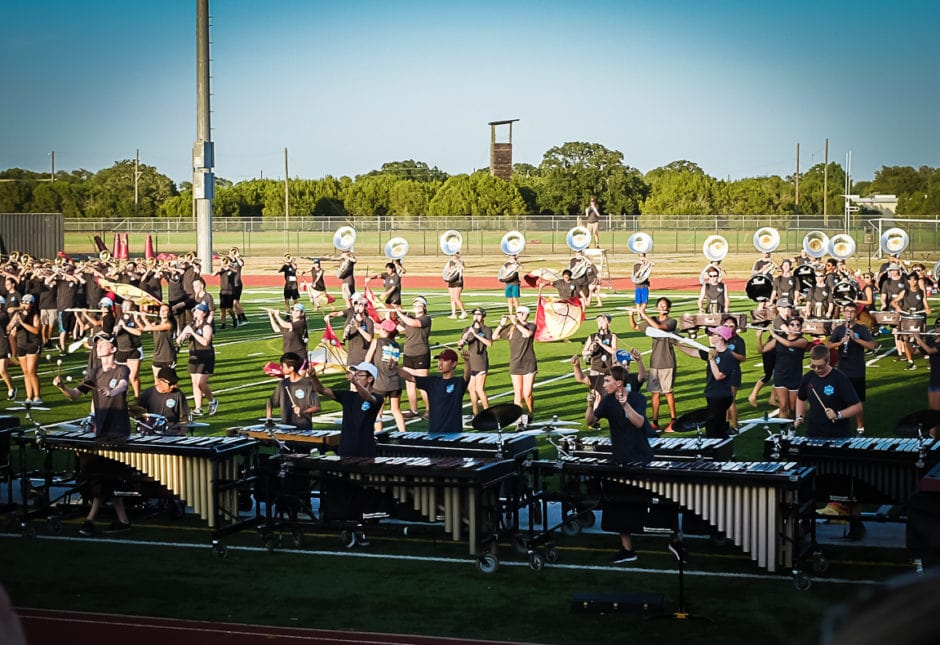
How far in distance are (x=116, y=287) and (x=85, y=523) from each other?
1144cm

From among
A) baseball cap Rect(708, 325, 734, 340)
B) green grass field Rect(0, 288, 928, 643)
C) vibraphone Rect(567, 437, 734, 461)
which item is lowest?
green grass field Rect(0, 288, 928, 643)

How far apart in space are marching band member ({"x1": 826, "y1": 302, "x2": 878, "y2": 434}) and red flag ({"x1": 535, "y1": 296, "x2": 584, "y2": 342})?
10.5 metres

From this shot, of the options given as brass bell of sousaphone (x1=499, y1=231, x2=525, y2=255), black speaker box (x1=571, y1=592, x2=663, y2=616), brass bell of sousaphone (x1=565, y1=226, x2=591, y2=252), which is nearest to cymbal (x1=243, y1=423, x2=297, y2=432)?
black speaker box (x1=571, y1=592, x2=663, y2=616)

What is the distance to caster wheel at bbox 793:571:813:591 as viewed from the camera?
1044 centimetres

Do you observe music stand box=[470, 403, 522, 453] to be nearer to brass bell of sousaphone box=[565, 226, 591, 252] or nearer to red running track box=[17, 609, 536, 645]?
red running track box=[17, 609, 536, 645]

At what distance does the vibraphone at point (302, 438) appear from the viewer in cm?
1343

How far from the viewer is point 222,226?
72188 millimetres

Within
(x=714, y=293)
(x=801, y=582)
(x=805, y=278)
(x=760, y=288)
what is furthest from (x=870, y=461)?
(x=805, y=278)

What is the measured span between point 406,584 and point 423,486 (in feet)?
3.07

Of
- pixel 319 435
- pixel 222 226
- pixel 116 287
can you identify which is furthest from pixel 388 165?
pixel 319 435

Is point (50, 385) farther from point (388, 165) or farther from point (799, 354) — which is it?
point (388, 165)

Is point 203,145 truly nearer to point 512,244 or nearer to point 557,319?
point 512,244

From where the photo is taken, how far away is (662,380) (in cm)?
1797

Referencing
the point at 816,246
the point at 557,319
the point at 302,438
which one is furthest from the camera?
the point at 816,246
